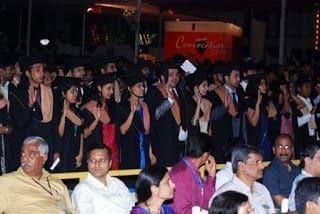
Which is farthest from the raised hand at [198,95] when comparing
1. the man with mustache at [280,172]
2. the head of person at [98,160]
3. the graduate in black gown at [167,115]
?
the head of person at [98,160]

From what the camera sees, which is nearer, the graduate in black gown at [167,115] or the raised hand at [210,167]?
the raised hand at [210,167]

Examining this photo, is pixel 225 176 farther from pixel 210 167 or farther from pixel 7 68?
pixel 7 68

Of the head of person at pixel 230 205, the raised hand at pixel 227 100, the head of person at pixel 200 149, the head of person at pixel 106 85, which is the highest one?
the head of person at pixel 106 85

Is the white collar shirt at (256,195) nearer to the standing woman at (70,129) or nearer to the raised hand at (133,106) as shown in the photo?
the raised hand at (133,106)

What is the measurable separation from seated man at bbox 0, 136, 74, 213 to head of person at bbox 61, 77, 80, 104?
1821 mm

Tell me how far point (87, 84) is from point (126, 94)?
729 mm

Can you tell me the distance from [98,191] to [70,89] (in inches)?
77.3

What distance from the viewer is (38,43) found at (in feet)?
73.7

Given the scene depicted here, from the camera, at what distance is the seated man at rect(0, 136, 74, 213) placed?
17.6ft

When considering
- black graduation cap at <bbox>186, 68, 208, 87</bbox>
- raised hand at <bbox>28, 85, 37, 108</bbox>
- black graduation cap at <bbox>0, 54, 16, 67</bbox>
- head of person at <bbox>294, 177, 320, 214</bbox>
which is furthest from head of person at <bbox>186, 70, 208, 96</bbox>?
head of person at <bbox>294, 177, 320, 214</bbox>

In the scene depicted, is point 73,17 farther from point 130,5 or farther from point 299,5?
point 299,5

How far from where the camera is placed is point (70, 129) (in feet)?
24.9

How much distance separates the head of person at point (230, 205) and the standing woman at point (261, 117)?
4872 mm

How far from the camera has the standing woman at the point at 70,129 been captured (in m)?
7.41
